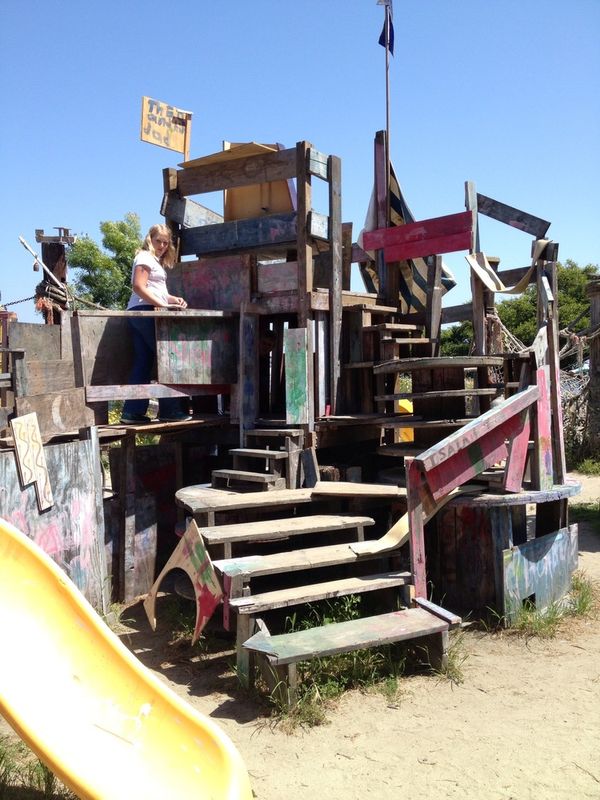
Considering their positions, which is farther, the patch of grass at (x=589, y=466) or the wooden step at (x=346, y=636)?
the patch of grass at (x=589, y=466)

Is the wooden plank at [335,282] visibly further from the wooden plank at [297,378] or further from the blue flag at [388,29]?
the blue flag at [388,29]

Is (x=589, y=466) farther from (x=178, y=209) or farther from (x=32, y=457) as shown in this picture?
(x=32, y=457)

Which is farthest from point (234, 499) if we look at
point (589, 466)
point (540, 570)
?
point (589, 466)

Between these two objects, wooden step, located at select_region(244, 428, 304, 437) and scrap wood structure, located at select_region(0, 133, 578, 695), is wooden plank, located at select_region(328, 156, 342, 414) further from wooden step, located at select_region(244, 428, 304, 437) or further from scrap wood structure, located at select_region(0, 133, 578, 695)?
wooden step, located at select_region(244, 428, 304, 437)

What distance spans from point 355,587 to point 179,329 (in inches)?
108

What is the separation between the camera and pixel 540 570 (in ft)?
18.2

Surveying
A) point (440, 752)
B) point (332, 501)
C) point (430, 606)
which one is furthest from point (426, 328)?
point (440, 752)

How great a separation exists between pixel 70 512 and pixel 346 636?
2279 mm

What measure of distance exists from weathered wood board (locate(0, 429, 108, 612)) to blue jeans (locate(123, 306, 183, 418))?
0.88 meters

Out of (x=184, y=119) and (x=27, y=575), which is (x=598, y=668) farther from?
(x=184, y=119)

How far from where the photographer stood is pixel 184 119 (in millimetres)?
7527

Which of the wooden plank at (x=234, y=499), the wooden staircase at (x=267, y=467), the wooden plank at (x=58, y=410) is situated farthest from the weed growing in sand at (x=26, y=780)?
the wooden staircase at (x=267, y=467)

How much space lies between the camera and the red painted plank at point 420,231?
6594 millimetres

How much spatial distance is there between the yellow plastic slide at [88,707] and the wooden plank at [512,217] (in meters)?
5.11
